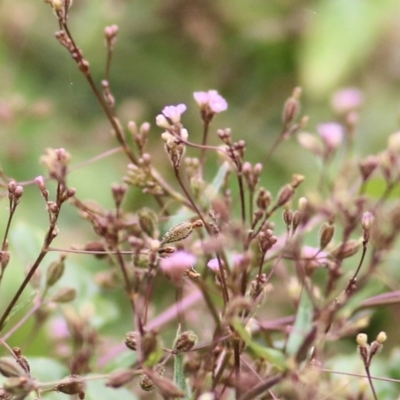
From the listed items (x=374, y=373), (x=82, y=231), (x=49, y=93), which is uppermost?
(x=49, y=93)

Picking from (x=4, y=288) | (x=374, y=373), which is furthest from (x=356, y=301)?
(x=4, y=288)

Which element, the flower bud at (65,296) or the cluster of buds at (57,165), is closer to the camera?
the cluster of buds at (57,165)

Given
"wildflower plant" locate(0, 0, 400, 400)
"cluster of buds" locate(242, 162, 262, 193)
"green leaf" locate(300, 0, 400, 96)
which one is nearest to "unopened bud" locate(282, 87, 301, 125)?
"wildflower plant" locate(0, 0, 400, 400)

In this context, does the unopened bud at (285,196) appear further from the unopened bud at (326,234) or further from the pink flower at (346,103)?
the pink flower at (346,103)

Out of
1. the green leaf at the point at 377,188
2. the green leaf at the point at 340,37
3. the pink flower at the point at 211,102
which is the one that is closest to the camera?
the pink flower at the point at 211,102

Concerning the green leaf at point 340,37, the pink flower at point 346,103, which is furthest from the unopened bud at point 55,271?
the green leaf at point 340,37

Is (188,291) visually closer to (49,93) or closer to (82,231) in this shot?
(82,231)
